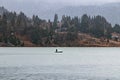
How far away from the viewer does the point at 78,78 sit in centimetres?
11906

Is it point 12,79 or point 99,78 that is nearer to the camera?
point 12,79

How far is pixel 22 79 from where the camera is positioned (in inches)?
4478

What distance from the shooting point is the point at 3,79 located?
11269 centimetres

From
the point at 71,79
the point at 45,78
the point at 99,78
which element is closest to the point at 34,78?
the point at 45,78

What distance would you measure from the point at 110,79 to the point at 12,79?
27.7m

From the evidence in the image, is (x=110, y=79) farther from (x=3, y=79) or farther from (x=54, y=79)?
(x=3, y=79)

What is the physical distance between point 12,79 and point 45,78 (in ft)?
33.1

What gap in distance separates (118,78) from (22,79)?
27871 mm

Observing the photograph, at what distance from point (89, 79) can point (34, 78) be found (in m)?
15.7

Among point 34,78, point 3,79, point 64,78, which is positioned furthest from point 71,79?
point 3,79

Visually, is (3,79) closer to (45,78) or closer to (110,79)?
(45,78)

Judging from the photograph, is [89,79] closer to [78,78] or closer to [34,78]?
[78,78]

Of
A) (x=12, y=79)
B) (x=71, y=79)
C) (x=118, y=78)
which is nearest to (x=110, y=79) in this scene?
(x=118, y=78)

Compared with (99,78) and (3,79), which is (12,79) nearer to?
(3,79)
